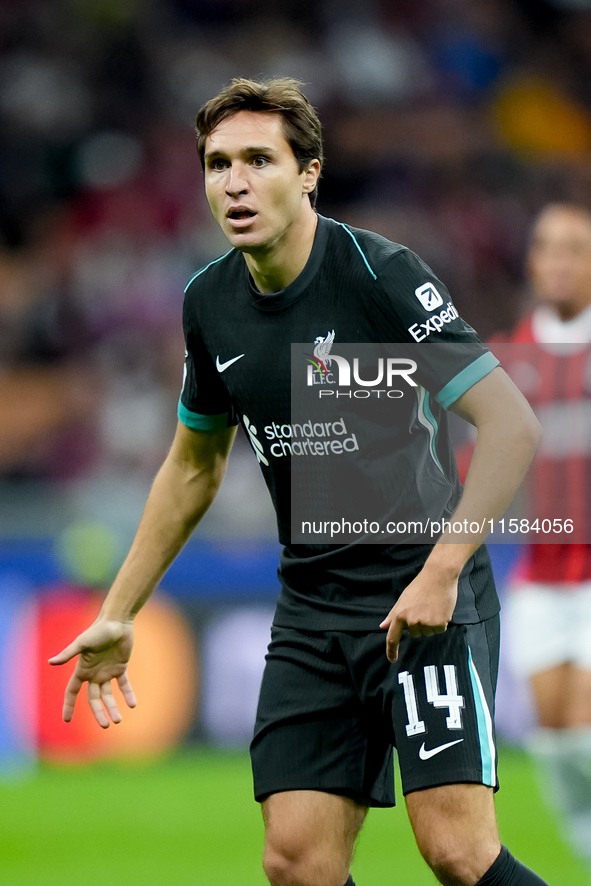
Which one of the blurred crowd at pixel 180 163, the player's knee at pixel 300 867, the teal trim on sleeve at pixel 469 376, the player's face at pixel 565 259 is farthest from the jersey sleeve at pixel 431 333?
the blurred crowd at pixel 180 163

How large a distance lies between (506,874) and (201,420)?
4.41ft

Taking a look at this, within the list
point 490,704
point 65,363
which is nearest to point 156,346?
point 65,363

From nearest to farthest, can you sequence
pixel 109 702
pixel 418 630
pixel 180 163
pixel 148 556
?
pixel 418 630 → pixel 109 702 → pixel 148 556 → pixel 180 163

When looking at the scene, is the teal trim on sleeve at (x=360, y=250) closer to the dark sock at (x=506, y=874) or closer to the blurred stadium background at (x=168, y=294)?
the dark sock at (x=506, y=874)

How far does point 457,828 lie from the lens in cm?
296

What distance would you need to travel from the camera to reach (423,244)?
11.2m

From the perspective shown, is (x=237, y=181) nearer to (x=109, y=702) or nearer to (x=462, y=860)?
(x=109, y=702)

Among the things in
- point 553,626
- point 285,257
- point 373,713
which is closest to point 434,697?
point 373,713

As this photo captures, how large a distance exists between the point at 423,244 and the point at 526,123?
251cm

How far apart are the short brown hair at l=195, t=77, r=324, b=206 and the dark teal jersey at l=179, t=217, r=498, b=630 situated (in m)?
0.20

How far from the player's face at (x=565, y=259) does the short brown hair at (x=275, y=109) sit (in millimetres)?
2044

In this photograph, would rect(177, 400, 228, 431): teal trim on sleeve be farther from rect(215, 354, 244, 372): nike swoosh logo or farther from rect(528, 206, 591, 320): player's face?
rect(528, 206, 591, 320): player's face

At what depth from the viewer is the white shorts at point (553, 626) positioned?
502 centimetres

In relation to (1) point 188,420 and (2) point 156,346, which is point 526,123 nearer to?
(2) point 156,346
